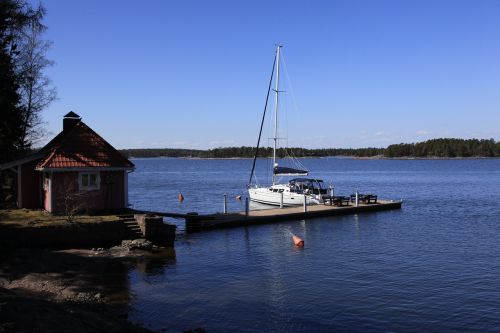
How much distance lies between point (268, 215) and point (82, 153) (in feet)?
43.2

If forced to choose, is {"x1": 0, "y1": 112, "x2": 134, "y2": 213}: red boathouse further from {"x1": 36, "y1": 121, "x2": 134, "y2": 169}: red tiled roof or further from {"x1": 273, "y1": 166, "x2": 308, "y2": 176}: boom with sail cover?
{"x1": 273, "y1": 166, "x2": 308, "y2": 176}: boom with sail cover

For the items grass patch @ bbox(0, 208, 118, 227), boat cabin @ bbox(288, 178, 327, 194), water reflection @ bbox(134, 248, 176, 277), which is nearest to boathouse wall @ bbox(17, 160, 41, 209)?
grass patch @ bbox(0, 208, 118, 227)

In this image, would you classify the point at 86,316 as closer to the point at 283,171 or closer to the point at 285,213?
the point at 285,213

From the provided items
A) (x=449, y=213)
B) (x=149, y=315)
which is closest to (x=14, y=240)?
(x=149, y=315)

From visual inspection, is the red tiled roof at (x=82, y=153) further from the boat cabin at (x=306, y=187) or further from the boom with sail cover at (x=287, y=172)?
the boom with sail cover at (x=287, y=172)

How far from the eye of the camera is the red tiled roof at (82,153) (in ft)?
80.0

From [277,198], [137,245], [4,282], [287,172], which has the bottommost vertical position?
[4,282]

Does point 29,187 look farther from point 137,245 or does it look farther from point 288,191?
point 288,191

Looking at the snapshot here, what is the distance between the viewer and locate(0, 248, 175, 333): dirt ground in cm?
961

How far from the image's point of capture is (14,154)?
29641 millimetres

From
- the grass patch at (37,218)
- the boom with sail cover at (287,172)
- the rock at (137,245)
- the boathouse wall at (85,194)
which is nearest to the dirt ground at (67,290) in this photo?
the rock at (137,245)

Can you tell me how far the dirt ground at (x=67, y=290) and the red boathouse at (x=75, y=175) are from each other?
4172 millimetres

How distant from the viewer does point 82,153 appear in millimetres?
25219

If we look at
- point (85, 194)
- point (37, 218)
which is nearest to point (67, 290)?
point (37, 218)
